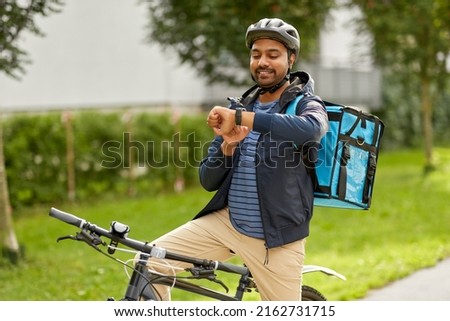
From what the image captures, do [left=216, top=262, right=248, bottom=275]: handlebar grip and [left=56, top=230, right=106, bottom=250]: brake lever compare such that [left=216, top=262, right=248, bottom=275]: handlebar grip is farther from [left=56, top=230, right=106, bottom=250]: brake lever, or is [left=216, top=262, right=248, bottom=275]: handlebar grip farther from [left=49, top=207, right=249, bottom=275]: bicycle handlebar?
[left=56, top=230, right=106, bottom=250]: brake lever

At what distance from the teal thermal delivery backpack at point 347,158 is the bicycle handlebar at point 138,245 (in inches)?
21.2

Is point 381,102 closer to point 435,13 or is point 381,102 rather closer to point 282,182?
point 435,13

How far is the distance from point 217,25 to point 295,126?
10679mm

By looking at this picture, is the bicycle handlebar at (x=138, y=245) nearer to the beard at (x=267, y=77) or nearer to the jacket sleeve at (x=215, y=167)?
the jacket sleeve at (x=215, y=167)

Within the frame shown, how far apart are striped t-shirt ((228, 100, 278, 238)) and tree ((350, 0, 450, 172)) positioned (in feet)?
37.9

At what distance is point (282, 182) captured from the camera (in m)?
3.79

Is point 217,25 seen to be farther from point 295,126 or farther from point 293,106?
point 295,126

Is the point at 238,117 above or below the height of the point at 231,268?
above

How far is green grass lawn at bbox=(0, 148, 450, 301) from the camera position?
25.9 ft

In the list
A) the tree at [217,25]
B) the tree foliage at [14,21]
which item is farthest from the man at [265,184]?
the tree at [217,25]

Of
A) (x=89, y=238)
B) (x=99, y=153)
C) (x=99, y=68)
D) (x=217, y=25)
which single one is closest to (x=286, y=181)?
(x=89, y=238)

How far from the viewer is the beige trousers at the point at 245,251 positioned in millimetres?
3934

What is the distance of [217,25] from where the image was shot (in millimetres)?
14055

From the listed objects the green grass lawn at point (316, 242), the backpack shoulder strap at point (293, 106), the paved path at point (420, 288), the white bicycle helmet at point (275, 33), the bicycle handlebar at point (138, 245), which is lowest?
the green grass lawn at point (316, 242)
